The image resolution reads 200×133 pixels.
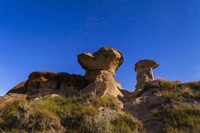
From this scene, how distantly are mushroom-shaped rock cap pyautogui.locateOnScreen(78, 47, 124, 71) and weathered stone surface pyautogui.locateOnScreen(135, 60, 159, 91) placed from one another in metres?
3.84

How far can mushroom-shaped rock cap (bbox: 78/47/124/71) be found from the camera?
67.2 ft

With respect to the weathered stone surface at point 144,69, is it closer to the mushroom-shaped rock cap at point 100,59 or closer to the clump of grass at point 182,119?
the mushroom-shaped rock cap at point 100,59

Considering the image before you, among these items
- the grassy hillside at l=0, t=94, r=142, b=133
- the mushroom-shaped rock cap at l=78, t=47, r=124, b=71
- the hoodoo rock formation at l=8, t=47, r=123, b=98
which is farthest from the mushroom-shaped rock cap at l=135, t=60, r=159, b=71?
the grassy hillside at l=0, t=94, r=142, b=133

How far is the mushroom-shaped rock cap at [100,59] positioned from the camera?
20484mm

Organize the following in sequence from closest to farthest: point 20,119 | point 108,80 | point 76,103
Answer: point 20,119, point 76,103, point 108,80

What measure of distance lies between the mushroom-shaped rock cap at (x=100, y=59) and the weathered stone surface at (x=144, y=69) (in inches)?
151

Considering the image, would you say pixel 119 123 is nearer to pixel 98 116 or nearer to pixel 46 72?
pixel 98 116

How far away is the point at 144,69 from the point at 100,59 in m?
5.54

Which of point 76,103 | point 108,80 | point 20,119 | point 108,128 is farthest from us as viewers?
point 108,80

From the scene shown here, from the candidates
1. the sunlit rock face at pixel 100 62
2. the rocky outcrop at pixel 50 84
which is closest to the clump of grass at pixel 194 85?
the sunlit rock face at pixel 100 62

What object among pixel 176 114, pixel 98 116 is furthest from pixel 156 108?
pixel 98 116

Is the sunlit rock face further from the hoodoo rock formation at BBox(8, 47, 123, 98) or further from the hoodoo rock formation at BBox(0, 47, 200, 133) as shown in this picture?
the hoodoo rock formation at BBox(0, 47, 200, 133)

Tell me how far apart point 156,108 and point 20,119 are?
5.37m

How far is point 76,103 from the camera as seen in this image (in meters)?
9.95
